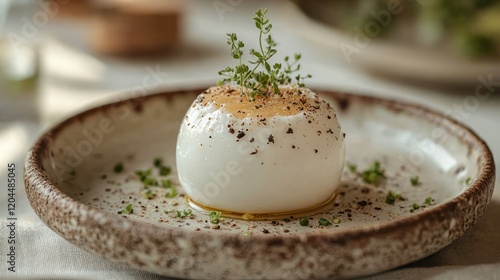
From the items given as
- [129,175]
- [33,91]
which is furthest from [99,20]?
[129,175]

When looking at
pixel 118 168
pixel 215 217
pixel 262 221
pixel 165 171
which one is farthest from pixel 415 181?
pixel 118 168

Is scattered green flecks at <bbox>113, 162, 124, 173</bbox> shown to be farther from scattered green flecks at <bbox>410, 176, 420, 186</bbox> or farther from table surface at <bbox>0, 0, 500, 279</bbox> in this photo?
scattered green flecks at <bbox>410, 176, 420, 186</bbox>

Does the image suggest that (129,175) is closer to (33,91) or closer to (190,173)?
(190,173)

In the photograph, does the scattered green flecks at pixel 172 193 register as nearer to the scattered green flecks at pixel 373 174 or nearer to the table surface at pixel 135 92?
the table surface at pixel 135 92

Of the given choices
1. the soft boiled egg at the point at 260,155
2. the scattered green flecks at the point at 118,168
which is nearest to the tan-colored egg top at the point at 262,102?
the soft boiled egg at the point at 260,155

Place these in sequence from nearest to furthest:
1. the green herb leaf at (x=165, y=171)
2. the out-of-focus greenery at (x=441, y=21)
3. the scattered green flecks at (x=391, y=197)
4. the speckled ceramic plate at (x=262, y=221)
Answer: the speckled ceramic plate at (x=262, y=221), the scattered green flecks at (x=391, y=197), the green herb leaf at (x=165, y=171), the out-of-focus greenery at (x=441, y=21)

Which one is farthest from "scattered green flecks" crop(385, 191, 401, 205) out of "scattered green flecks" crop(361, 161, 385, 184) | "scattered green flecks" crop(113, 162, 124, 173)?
"scattered green flecks" crop(113, 162, 124, 173)
